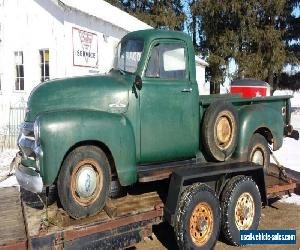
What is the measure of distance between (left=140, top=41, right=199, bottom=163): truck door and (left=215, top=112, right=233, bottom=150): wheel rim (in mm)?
297

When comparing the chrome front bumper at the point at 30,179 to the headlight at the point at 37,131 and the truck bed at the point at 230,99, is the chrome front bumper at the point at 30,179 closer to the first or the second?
the headlight at the point at 37,131

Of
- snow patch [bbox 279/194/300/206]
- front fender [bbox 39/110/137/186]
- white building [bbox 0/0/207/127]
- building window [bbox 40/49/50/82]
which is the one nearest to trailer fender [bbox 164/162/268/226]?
front fender [bbox 39/110/137/186]

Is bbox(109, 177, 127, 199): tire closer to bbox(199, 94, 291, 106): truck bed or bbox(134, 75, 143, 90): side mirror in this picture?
bbox(134, 75, 143, 90): side mirror

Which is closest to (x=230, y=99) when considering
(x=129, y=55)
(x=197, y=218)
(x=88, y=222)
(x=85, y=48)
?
(x=129, y=55)

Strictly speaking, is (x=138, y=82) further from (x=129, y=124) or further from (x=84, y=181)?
(x=84, y=181)

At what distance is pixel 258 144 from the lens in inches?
262

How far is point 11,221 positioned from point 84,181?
0.87 meters

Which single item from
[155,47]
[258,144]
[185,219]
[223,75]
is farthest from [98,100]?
[223,75]

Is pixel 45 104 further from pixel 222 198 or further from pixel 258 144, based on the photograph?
pixel 258 144

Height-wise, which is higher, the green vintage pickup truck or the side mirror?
the side mirror

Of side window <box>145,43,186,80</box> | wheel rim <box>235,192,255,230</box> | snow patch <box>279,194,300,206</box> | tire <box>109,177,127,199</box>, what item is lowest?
snow patch <box>279,194,300,206</box>

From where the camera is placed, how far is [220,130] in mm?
5879

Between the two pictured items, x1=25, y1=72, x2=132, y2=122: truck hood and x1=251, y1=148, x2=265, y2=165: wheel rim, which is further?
x1=251, y1=148, x2=265, y2=165: wheel rim

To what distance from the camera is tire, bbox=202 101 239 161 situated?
572 centimetres
